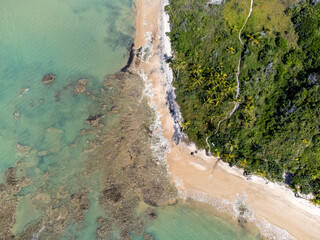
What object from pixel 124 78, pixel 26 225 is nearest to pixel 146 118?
pixel 124 78

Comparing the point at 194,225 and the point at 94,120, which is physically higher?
the point at 94,120

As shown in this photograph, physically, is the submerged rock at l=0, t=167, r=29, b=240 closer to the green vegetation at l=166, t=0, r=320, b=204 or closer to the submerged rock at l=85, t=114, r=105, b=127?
the submerged rock at l=85, t=114, r=105, b=127

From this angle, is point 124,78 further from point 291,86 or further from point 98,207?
point 291,86

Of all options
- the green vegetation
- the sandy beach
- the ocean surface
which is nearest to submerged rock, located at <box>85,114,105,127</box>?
the ocean surface

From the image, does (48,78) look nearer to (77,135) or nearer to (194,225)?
(77,135)

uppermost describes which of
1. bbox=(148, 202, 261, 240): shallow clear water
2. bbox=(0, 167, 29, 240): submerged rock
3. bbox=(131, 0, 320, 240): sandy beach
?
bbox=(131, 0, 320, 240): sandy beach

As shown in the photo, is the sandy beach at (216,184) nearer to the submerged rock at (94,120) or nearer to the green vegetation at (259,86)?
the green vegetation at (259,86)

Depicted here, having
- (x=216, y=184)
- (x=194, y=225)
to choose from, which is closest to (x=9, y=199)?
(x=194, y=225)
